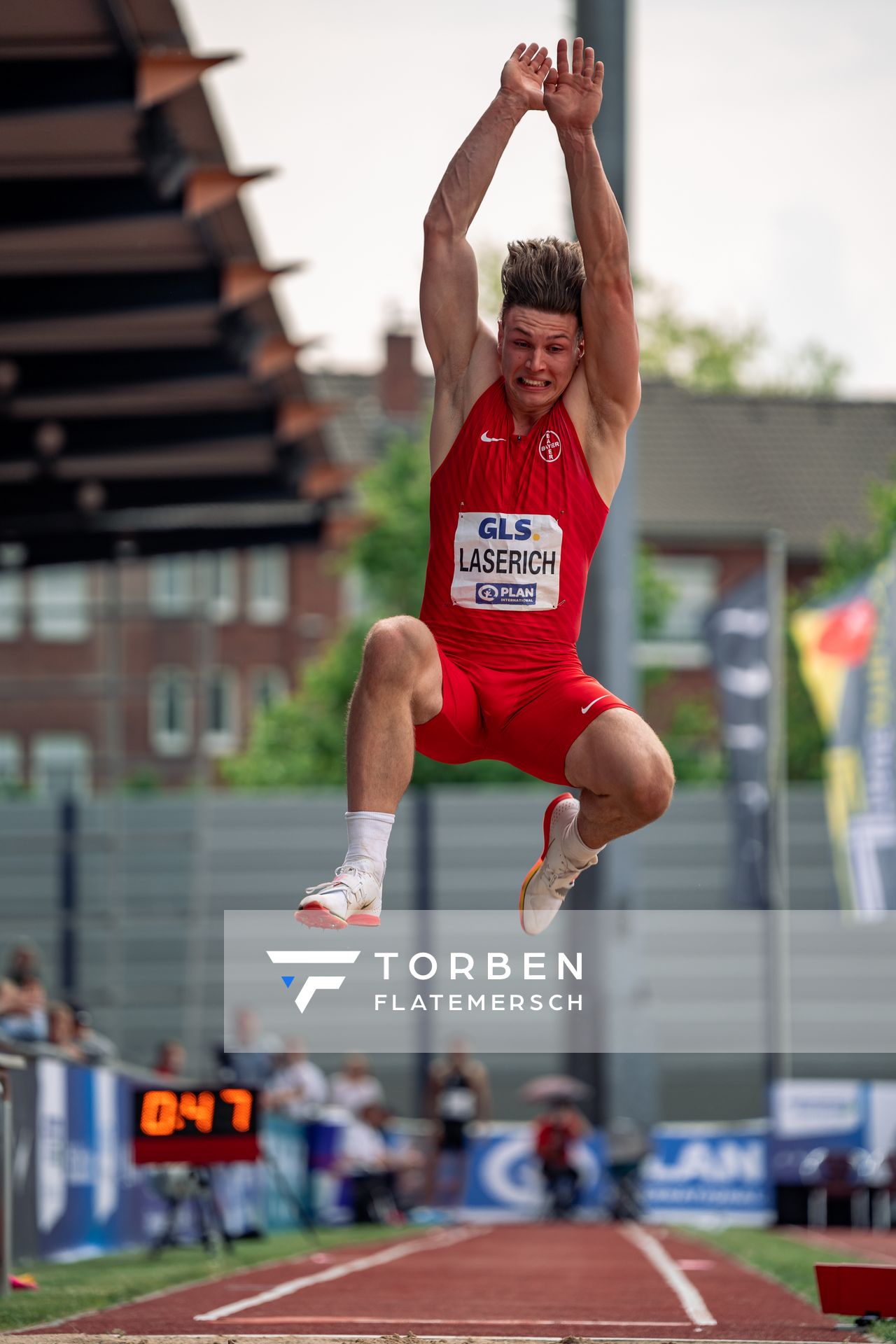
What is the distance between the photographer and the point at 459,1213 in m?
19.5

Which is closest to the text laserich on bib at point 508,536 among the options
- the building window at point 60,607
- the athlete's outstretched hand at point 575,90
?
the athlete's outstretched hand at point 575,90

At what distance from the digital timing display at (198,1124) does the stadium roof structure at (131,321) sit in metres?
4.92

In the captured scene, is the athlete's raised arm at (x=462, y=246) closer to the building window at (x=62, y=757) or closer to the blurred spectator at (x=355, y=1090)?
the blurred spectator at (x=355, y=1090)

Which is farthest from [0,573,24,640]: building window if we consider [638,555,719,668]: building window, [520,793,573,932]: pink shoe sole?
[520,793,573,932]: pink shoe sole

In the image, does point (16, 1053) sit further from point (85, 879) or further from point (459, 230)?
point (85, 879)

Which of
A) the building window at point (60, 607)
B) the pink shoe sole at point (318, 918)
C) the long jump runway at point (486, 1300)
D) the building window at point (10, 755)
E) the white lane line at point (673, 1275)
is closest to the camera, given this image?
the pink shoe sole at point (318, 918)

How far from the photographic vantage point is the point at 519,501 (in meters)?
6.22

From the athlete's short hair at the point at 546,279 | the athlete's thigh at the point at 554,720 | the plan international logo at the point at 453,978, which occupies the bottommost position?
the plan international logo at the point at 453,978

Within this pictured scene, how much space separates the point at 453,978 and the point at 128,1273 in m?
4.95

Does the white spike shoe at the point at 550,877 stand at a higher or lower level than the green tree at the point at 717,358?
lower

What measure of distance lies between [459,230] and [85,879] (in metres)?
16.6

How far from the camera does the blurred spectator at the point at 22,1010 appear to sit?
12.0 meters

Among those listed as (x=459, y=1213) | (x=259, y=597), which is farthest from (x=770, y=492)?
(x=459, y=1213)

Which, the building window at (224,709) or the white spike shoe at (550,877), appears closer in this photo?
the white spike shoe at (550,877)
